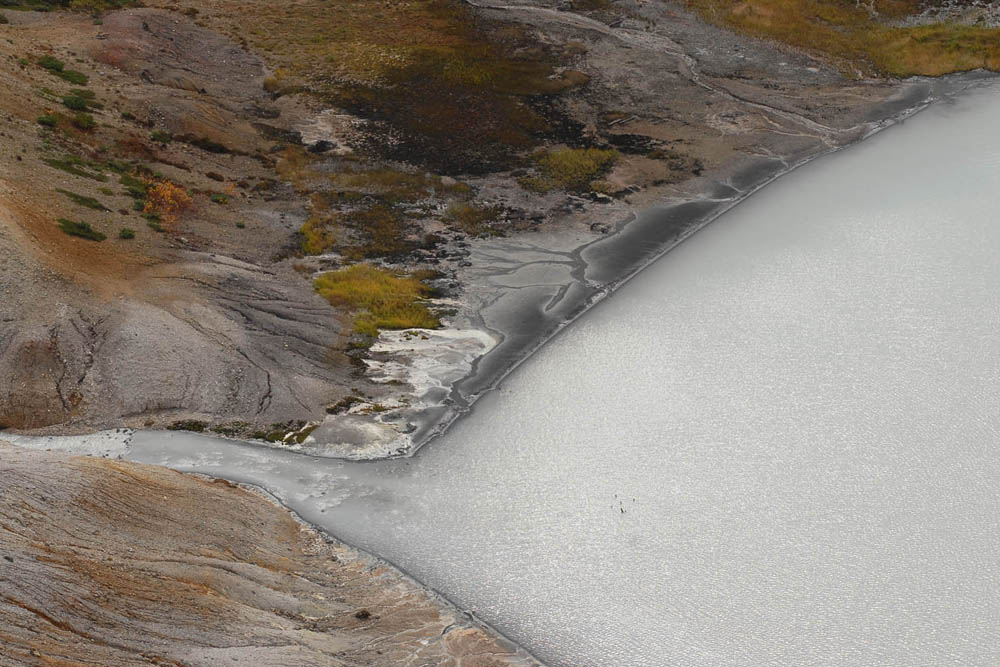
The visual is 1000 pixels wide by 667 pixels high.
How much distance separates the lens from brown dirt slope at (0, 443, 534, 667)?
67.3 ft

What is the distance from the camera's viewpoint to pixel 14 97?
40.8 m

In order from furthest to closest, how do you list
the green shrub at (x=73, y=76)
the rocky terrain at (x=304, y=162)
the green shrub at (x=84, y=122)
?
the green shrub at (x=73, y=76), the green shrub at (x=84, y=122), the rocky terrain at (x=304, y=162)

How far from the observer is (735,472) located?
28.2 metres

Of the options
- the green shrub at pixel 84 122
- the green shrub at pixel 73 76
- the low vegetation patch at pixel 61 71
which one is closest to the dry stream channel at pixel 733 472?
the green shrub at pixel 84 122

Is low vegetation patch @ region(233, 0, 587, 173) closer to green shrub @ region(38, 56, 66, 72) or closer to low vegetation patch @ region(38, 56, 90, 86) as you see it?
low vegetation patch @ region(38, 56, 90, 86)

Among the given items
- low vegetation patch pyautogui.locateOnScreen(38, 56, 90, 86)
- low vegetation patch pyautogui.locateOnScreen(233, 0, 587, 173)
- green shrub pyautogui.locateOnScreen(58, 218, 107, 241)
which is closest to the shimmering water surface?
green shrub pyautogui.locateOnScreen(58, 218, 107, 241)

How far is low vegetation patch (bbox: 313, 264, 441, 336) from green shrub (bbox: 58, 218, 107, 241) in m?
7.96

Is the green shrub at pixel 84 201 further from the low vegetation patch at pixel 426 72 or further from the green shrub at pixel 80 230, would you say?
the low vegetation patch at pixel 426 72

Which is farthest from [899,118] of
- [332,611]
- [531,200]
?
[332,611]

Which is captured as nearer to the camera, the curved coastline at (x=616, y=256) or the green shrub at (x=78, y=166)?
the curved coastline at (x=616, y=256)

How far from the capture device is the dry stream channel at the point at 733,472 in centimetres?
2420

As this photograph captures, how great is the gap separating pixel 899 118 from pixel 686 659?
35.1m

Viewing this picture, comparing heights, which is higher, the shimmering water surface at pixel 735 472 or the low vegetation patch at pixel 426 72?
the low vegetation patch at pixel 426 72

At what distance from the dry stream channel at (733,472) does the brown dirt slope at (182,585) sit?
1231 millimetres
